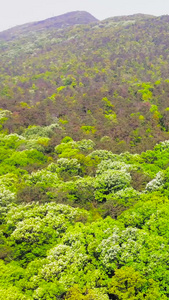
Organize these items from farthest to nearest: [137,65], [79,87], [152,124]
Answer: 1. [137,65]
2. [79,87]
3. [152,124]

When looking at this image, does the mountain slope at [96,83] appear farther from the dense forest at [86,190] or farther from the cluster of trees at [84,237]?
the cluster of trees at [84,237]

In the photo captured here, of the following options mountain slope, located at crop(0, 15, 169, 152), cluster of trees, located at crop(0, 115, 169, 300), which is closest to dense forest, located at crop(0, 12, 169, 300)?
cluster of trees, located at crop(0, 115, 169, 300)

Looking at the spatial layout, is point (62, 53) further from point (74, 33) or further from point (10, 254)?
point (10, 254)

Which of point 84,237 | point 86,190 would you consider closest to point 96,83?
point 86,190

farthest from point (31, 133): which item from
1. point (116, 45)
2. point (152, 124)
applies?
point (116, 45)

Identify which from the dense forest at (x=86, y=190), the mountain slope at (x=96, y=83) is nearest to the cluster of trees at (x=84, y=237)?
the dense forest at (x=86, y=190)

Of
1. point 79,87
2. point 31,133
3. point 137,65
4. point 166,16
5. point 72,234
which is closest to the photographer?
point 72,234

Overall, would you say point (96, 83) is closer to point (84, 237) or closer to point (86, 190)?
point (86, 190)

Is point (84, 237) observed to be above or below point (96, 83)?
below
